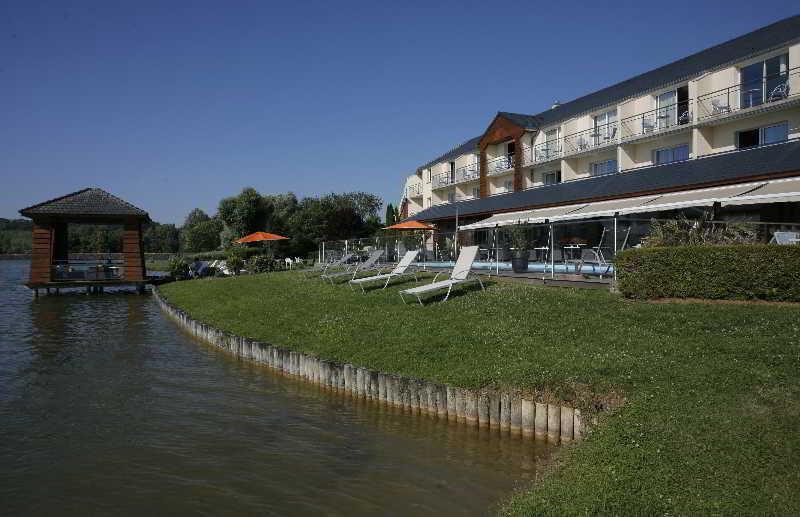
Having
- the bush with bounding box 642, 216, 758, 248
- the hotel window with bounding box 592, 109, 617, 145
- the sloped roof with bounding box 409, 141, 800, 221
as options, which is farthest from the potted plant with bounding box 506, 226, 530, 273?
the hotel window with bounding box 592, 109, 617, 145

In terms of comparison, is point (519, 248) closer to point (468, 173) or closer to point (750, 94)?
point (750, 94)

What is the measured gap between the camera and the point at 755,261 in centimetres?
1051

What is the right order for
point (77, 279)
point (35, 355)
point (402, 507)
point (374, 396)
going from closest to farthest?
point (402, 507)
point (374, 396)
point (35, 355)
point (77, 279)

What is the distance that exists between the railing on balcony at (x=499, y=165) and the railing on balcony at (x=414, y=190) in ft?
47.2

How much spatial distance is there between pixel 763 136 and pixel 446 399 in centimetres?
2211

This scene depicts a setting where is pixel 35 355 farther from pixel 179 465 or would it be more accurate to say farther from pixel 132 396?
pixel 179 465

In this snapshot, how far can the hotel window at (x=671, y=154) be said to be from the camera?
27462 millimetres

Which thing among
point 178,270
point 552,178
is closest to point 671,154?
point 552,178

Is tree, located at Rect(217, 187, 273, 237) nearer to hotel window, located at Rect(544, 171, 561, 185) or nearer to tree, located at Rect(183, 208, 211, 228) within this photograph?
hotel window, located at Rect(544, 171, 561, 185)

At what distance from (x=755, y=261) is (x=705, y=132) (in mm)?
17725

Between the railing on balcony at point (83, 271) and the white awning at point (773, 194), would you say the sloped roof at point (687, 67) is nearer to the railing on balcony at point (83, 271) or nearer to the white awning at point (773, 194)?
the white awning at point (773, 194)

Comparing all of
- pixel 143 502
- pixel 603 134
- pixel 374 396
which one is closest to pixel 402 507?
pixel 143 502

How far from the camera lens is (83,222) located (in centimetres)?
3375

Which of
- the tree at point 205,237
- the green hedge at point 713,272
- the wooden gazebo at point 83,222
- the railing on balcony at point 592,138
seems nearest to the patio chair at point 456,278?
the green hedge at point 713,272
